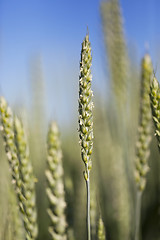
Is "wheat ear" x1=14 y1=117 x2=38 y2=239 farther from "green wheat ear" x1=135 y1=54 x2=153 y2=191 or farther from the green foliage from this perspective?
"green wheat ear" x1=135 y1=54 x2=153 y2=191

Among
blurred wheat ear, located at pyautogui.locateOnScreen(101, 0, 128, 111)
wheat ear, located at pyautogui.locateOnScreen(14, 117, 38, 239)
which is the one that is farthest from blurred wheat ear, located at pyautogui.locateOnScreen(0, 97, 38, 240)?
blurred wheat ear, located at pyautogui.locateOnScreen(101, 0, 128, 111)

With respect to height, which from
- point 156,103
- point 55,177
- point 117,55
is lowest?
point 55,177

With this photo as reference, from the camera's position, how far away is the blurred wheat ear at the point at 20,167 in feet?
1.64

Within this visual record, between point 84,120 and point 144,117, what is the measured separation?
1.02 feet

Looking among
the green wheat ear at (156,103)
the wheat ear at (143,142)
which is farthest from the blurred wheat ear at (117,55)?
the green wheat ear at (156,103)

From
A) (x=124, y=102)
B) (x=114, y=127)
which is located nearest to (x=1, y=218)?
(x=124, y=102)

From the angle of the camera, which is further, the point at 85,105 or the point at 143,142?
the point at 143,142

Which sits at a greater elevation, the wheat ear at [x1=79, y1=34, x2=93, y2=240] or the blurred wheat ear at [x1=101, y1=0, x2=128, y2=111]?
the blurred wheat ear at [x1=101, y1=0, x2=128, y2=111]

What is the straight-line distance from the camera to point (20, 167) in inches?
20.0

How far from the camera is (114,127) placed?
192cm

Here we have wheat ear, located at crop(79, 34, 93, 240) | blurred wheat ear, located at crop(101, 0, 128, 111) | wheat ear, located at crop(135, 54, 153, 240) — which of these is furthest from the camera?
blurred wheat ear, located at crop(101, 0, 128, 111)

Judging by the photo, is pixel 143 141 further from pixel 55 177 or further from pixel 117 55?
pixel 117 55

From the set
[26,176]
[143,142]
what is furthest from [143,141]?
[26,176]

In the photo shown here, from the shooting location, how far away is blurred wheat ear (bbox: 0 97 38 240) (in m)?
0.50
